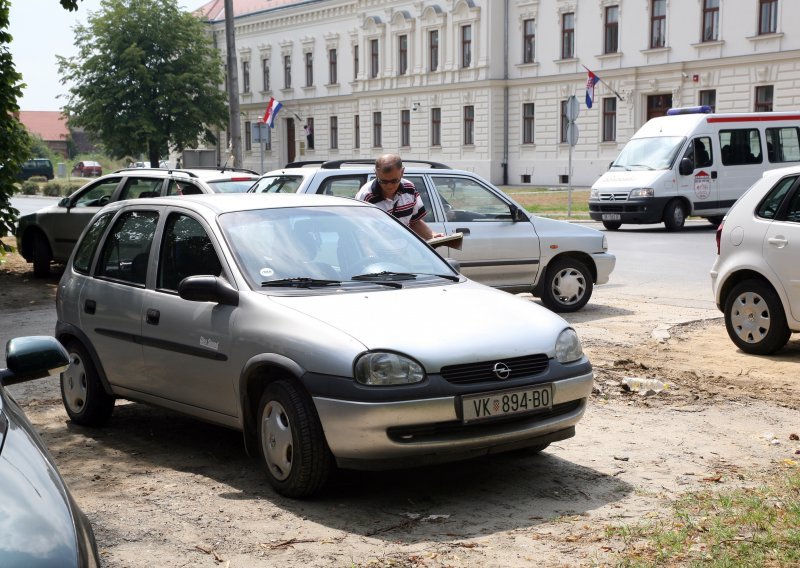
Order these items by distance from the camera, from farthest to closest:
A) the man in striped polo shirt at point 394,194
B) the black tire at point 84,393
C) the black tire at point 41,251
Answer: the black tire at point 41,251 < the man in striped polo shirt at point 394,194 < the black tire at point 84,393

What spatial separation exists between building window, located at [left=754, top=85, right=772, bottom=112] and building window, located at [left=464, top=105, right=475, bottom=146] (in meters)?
16.1

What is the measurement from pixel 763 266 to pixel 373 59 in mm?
56536

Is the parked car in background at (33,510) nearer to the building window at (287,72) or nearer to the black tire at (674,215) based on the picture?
the black tire at (674,215)

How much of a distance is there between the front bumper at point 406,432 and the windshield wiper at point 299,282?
930mm

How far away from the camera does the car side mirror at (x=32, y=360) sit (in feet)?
10.9

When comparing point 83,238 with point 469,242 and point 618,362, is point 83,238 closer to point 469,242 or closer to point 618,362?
point 618,362

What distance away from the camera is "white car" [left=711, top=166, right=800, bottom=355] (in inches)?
370

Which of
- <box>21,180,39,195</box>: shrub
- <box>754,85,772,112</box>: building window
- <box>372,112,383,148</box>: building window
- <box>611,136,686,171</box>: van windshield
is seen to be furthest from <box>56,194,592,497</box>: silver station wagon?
<box>372,112,383,148</box>: building window

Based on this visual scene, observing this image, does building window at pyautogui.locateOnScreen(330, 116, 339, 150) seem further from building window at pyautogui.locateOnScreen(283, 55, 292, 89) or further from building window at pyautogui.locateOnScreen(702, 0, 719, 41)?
building window at pyautogui.locateOnScreen(702, 0, 719, 41)

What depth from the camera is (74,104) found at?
63.8 meters

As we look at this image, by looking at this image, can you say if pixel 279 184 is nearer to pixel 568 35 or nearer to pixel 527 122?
pixel 568 35

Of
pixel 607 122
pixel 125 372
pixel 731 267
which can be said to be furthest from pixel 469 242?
pixel 607 122

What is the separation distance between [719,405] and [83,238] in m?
4.52

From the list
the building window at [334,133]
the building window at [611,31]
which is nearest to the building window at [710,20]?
the building window at [611,31]
